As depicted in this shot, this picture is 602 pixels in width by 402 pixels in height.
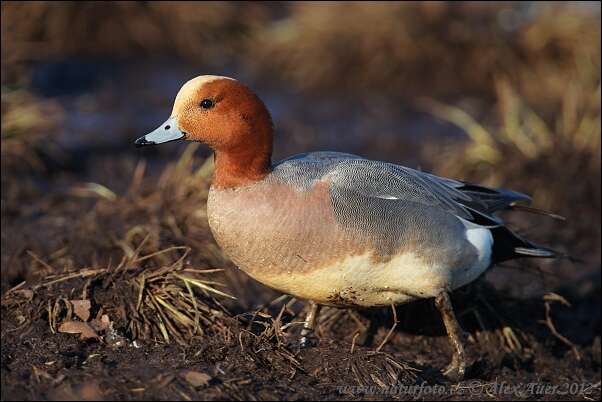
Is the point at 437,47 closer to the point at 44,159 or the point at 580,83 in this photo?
the point at 580,83

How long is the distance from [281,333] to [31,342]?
1.03 m

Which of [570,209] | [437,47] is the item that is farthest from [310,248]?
[437,47]

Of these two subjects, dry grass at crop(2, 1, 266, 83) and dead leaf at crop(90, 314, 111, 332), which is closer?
dead leaf at crop(90, 314, 111, 332)

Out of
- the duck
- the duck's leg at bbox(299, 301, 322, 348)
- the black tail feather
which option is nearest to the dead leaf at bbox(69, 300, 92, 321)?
the duck

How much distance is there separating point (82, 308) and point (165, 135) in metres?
0.82

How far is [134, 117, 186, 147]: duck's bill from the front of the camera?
407 cm

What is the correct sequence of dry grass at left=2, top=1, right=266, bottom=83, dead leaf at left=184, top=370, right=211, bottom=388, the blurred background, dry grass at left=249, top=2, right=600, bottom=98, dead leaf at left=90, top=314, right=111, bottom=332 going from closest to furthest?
dead leaf at left=184, top=370, right=211, bottom=388, dead leaf at left=90, top=314, right=111, bottom=332, the blurred background, dry grass at left=249, top=2, right=600, bottom=98, dry grass at left=2, top=1, right=266, bottom=83

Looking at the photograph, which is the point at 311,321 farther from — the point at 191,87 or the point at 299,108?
the point at 299,108

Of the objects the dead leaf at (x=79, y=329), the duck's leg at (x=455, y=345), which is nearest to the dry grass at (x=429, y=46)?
the duck's leg at (x=455, y=345)

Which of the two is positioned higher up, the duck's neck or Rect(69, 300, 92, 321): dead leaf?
the duck's neck

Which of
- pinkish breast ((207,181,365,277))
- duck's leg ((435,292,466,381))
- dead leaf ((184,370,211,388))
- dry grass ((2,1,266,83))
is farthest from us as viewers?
dry grass ((2,1,266,83))

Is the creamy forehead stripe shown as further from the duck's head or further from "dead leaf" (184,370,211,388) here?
"dead leaf" (184,370,211,388)

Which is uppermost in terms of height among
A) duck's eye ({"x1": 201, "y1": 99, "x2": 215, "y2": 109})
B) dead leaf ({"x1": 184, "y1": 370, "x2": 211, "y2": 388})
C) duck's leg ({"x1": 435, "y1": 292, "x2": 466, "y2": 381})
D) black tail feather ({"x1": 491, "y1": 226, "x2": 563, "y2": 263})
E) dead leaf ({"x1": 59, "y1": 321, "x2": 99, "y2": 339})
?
duck's eye ({"x1": 201, "y1": 99, "x2": 215, "y2": 109})

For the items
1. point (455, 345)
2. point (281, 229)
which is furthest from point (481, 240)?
point (281, 229)
